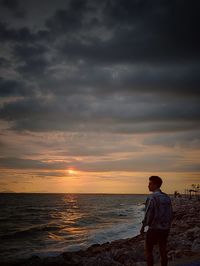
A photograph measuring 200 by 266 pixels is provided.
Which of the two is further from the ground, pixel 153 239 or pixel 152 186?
pixel 152 186

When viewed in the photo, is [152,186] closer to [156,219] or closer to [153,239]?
[156,219]

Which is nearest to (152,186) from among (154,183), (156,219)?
(154,183)

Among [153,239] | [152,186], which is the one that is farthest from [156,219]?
[152,186]

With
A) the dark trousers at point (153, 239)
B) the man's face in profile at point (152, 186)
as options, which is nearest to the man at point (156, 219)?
the dark trousers at point (153, 239)

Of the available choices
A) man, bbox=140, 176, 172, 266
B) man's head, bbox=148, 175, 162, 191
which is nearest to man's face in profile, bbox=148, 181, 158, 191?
man's head, bbox=148, 175, 162, 191

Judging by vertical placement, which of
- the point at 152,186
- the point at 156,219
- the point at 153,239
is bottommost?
the point at 153,239

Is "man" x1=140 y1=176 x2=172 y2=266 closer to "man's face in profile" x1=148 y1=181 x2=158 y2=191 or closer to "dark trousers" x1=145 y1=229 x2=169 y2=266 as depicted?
"dark trousers" x1=145 y1=229 x2=169 y2=266

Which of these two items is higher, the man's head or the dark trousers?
the man's head

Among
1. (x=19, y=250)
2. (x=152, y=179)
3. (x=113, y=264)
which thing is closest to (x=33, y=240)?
(x=19, y=250)

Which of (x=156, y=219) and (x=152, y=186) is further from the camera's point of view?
(x=152, y=186)

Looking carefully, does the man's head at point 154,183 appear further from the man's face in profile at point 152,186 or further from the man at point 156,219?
the man at point 156,219

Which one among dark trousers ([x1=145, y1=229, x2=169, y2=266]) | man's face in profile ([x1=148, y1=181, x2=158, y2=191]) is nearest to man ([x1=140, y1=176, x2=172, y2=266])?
dark trousers ([x1=145, y1=229, x2=169, y2=266])

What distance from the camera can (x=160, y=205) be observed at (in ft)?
22.2

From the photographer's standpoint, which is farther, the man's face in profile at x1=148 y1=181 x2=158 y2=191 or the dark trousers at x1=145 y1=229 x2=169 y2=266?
the man's face in profile at x1=148 y1=181 x2=158 y2=191
